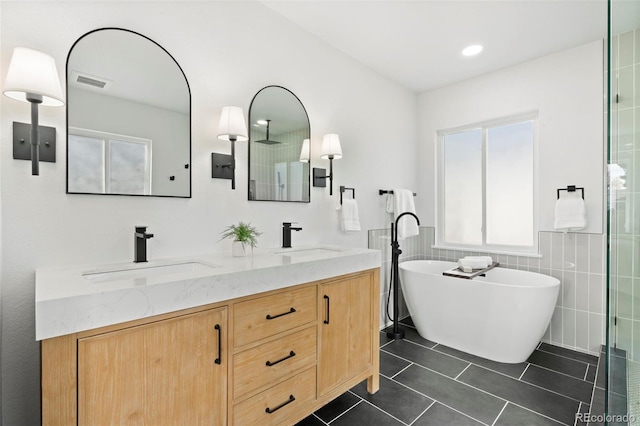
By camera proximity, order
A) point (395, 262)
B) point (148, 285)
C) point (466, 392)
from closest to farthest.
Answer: point (148, 285), point (466, 392), point (395, 262)

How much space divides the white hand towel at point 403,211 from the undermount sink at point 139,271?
2.05 meters

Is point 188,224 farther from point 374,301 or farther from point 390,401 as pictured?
point 390,401

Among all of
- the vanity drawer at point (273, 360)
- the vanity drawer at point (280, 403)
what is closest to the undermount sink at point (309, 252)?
the vanity drawer at point (273, 360)

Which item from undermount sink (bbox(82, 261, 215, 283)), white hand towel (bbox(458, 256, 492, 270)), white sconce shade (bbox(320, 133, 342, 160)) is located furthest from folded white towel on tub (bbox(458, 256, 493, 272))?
undermount sink (bbox(82, 261, 215, 283))

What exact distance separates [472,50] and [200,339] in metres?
3.01

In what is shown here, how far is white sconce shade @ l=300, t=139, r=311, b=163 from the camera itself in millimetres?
2375

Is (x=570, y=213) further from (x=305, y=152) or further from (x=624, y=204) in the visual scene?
(x=305, y=152)

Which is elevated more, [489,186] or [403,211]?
[489,186]

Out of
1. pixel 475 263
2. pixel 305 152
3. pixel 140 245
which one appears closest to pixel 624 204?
pixel 475 263

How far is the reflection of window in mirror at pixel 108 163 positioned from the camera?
139 centimetres

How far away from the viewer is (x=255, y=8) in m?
2.06

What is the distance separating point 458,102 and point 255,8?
2.34 m

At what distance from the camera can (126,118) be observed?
1.56 m

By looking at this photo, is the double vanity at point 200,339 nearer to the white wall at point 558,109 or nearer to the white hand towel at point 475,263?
the white hand towel at point 475,263
